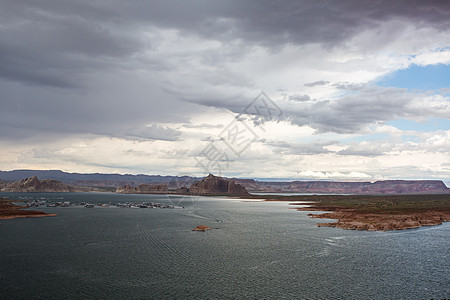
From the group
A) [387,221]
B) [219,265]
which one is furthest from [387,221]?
[219,265]

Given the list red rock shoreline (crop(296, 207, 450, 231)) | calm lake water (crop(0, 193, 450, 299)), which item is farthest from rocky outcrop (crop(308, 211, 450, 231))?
calm lake water (crop(0, 193, 450, 299))

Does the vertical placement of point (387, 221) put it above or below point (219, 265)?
above

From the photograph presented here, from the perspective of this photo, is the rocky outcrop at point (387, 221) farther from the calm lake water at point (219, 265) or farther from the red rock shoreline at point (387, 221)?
the calm lake water at point (219, 265)

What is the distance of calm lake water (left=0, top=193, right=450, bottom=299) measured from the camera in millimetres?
37000

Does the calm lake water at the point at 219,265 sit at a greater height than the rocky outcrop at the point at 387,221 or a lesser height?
lesser

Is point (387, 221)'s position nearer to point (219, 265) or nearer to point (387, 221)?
point (387, 221)

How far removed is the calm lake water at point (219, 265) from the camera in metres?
37.0

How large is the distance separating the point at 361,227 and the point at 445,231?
22.5 meters

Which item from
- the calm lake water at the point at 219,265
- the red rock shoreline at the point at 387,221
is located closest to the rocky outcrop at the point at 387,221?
the red rock shoreline at the point at 387,221

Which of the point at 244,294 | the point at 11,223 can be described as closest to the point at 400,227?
the point at 244,294

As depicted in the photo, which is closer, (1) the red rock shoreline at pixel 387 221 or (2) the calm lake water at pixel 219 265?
(2) the calm lake water at pixel 219 265

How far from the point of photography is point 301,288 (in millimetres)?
38562

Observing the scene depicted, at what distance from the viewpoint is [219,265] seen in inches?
1932

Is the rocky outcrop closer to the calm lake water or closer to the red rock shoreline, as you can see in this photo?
the red rock shoreline
